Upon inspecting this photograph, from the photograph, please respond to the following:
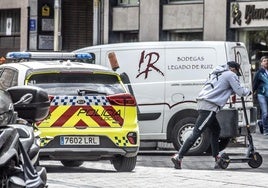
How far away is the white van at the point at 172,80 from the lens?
57.6ft

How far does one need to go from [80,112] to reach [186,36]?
19595 mm

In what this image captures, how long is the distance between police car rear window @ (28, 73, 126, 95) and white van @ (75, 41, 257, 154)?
4994 mm

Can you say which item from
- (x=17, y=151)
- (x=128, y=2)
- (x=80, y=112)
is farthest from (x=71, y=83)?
(x=128, y=2)

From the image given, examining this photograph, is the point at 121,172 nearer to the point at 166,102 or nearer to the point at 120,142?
the point at 120,142

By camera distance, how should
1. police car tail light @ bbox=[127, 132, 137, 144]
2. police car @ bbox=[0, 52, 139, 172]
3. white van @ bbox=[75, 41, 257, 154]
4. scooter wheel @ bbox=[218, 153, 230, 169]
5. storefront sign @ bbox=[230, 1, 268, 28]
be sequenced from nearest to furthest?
police car @ bbox=[0, 52, 139, 172] < police car tail light @ bbox=[127, 132, 137, 144] < scooter wheel @ bbox=[218, 153, 230, 169] < white van @ bbox=[75, 41, 257, 154] < storefront sign @ bbox=[230, 1, 268, 28]

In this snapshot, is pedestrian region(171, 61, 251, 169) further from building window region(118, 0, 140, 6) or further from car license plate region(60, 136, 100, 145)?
building window region(118, 0, 140, 6)

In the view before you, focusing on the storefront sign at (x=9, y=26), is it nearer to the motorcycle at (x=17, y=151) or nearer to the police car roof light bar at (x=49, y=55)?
the police car roof light bar at (x=49, y=55)

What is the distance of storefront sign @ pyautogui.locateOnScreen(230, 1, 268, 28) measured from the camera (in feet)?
94.8

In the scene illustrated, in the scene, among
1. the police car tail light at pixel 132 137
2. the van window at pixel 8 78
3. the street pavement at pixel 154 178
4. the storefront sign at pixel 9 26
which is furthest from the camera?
the storefront sign at pixel 9 26

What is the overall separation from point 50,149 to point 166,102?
549 centimetres

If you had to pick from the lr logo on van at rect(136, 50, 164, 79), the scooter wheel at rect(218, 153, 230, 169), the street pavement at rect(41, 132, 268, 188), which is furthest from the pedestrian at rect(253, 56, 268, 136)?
the scooter wheel at rect(218, 153, 230, 169)

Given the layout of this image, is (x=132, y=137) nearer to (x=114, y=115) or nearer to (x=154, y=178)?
(x=114, y=115)

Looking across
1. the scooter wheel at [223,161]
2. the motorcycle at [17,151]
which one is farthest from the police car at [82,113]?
the motorcycle at [17,151]

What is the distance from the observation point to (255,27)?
95.9ft
